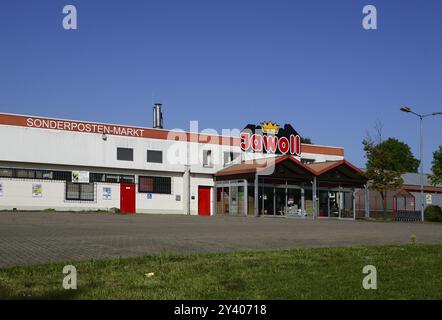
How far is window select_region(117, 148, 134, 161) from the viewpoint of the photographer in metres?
38.9

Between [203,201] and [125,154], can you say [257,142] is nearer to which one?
[203,201]

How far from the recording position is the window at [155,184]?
39656 mm

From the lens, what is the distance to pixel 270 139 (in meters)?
44.9

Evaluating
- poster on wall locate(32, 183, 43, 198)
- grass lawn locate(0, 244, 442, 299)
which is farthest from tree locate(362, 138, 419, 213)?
grass lawn locate(0, 244, 442, 299)

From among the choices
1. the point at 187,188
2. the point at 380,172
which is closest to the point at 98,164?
the point at 187,188

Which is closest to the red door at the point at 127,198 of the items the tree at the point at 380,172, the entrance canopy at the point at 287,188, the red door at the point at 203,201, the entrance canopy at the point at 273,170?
the red door at the point at 203,201

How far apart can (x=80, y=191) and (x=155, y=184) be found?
5583 millimetres

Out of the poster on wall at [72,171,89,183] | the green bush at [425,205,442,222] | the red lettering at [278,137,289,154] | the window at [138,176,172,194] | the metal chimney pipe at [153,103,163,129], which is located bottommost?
the green bush at [425,205,442,222]

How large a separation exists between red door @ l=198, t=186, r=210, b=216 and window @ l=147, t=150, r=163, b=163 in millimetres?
3877

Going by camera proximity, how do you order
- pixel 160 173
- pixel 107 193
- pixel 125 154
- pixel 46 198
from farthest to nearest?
pixel 160 173 → pixel 125 154 → pixel 107 193 → pixel 46 198

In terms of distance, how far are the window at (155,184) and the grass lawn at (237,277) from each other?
1146 inches

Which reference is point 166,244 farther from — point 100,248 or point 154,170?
point 154,170

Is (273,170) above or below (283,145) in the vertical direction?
below

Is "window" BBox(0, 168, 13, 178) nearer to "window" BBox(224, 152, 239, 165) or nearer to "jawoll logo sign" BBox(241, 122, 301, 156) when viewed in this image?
"window" BBox(224, 152, 239, 165)
